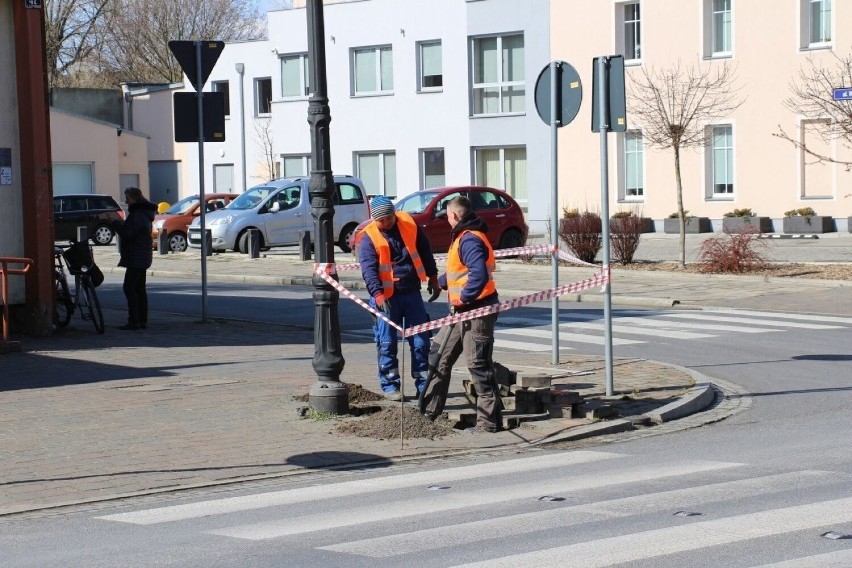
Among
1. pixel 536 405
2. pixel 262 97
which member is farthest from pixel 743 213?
pixel 536 405

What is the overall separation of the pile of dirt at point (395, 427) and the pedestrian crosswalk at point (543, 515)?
1.03 m

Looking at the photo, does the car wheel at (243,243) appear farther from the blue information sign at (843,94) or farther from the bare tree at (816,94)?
the blue information sign at (843,94)

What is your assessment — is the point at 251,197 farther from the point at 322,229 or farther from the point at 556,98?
the point at 322,229

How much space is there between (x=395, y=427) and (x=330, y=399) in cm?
83

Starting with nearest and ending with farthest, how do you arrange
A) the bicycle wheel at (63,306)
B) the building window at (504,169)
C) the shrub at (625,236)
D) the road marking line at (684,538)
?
the road marking line at (684,538)
the bicycle wheel at (63,306)
the shrub at (625,236)
the building window at (504,169)

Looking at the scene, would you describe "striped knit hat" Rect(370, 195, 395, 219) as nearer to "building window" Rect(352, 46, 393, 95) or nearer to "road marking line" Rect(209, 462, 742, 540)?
"road marking line" Rect(209, 462, 742, 540)

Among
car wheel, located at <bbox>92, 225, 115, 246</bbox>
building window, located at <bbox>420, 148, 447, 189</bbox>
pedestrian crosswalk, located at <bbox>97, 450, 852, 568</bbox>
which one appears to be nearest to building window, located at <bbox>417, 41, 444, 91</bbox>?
building window, located at <bbox>420, 148, 447, 189</bbox>

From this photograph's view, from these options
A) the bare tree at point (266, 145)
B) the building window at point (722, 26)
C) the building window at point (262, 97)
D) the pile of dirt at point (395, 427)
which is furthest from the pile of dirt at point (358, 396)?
the building window at point (262, 97)

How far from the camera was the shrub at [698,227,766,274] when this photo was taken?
23703 millimetres

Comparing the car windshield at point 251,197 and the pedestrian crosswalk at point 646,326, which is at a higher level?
the car windshield at point 251,197

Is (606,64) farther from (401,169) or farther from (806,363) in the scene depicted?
(401,169)

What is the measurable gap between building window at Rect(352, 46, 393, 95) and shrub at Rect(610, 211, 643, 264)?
20.5 metres

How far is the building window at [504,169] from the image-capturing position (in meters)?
43.1

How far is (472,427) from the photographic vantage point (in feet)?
35.0
